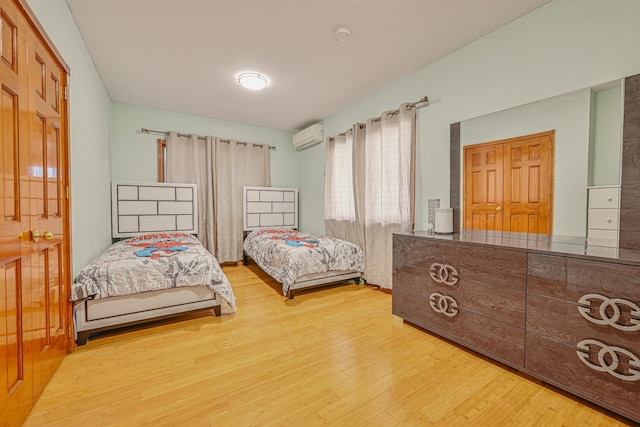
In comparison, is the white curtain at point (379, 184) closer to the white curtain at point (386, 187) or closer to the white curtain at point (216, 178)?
the white curtain at point (386, 187)

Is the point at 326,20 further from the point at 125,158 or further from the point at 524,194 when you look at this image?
the point at 125,158

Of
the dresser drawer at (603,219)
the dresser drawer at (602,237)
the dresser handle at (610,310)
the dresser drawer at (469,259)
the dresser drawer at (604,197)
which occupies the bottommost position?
the dresser handle at (610,310)

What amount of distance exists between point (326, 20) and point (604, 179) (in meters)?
2.17

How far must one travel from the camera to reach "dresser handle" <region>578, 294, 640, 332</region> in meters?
1.20

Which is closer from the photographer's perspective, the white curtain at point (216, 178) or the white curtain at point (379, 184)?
the white curtain at point (379, 184)

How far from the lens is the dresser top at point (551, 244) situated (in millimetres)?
1307

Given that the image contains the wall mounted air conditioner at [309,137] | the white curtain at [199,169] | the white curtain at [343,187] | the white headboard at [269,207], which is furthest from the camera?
the white headboard at [269,207]

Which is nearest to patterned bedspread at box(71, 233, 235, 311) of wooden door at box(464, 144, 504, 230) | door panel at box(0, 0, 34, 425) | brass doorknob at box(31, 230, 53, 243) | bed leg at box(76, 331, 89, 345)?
bed leg at box(76, 331, 89, 345)

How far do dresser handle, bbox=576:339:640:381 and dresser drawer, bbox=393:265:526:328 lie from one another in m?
0.27

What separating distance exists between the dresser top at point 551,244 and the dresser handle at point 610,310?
193mm

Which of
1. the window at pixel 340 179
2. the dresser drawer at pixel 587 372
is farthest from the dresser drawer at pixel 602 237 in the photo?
the window at pixel 340 179

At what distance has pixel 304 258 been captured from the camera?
9.77ft

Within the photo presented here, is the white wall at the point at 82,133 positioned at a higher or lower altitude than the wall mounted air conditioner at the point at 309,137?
lower

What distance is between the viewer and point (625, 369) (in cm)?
123
